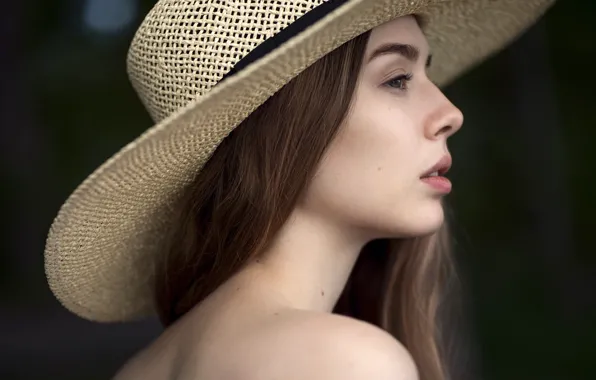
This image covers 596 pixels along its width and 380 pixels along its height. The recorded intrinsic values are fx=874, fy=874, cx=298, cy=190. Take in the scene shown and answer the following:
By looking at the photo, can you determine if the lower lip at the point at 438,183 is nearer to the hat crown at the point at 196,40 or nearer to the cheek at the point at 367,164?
the cheek at the point at 367,164

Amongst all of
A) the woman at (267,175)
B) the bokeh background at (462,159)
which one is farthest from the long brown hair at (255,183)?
the bokeh background at (462,159)

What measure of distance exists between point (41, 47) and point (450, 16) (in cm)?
284

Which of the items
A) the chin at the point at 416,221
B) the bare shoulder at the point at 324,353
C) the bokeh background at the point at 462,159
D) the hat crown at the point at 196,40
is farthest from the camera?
the bokeh background at the point at 462,159

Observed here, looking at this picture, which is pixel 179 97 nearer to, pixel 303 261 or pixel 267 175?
pixel 267 175

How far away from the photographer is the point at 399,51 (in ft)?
4.13

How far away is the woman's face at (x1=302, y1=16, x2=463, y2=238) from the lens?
120 cm

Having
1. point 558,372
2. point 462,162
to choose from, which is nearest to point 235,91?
point 558,372

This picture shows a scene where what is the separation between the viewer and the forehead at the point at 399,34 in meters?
1.22

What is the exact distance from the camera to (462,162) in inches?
161

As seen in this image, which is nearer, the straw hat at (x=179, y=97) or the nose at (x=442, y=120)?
the straw hat at (x=179, y=97)

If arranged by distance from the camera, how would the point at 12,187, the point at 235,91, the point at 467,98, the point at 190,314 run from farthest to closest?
the point at 467,98
the point at 12,187
the point at 190,314
the point at 235,91

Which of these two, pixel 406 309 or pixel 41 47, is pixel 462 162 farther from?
pixel 406 309

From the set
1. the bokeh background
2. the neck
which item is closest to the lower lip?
the neck

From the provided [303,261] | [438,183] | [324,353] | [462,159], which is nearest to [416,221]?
[438,183]
